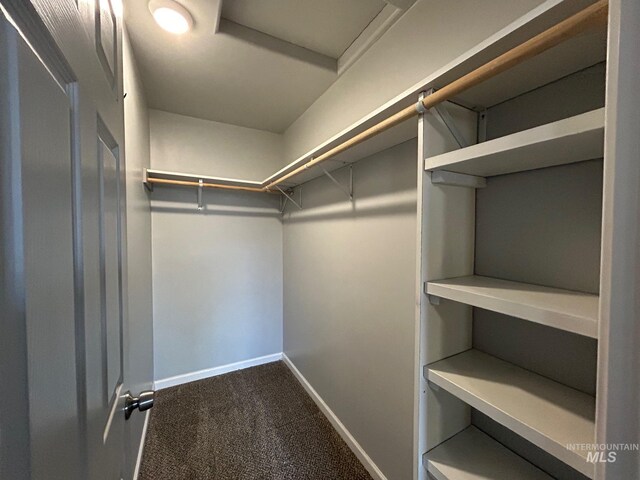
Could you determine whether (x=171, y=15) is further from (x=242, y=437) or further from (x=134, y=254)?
(x=242, y=437)

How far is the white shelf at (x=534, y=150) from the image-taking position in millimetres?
554

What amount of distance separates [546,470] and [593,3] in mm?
1270

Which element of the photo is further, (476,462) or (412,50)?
(412,50)

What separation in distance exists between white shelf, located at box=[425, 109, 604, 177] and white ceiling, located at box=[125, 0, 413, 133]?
94 cm

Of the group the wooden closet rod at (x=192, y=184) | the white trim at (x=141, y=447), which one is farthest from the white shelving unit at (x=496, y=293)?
the wooden closet rod at (x=192, y=184)

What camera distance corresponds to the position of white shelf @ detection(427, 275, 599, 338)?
0.56 m

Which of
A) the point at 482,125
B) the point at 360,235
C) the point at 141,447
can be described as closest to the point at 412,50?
the point at 482,125

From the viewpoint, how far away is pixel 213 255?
8.55 ft

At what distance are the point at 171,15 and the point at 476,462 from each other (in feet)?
7.43

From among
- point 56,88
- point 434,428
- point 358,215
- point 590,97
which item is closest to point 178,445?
point 434,428

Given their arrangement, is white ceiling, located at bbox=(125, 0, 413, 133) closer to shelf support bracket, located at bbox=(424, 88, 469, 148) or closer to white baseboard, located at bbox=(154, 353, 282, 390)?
shelf support bracket, located at bbox=(424, 88, 469, 148)

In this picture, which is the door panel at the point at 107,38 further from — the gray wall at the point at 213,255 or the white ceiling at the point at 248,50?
the gray wall at the point at 213,255

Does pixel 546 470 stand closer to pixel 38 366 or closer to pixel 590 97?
pixel 590 97

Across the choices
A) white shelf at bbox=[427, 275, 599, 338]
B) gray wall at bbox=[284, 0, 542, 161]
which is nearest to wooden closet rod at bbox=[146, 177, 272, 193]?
gray wall at bbox=[284, 0, 542, 161]
